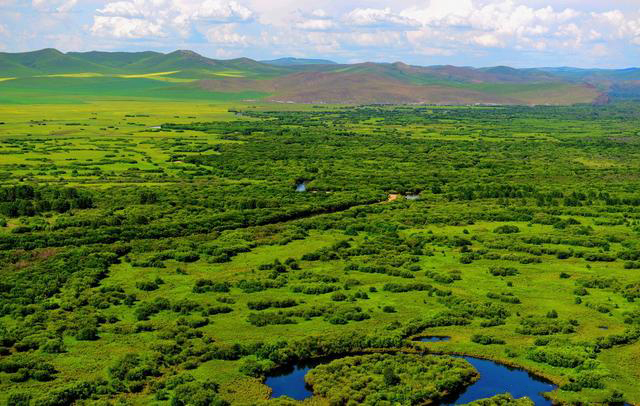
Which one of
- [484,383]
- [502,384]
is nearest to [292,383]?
[484,383]

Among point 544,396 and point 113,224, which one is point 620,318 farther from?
point 113,224

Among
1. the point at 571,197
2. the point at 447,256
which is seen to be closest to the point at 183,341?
the point at 447,256

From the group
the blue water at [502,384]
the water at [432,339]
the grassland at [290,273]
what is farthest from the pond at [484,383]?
the water at [432,339]

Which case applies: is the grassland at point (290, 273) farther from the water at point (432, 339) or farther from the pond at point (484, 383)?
the pond at point (484, 383)

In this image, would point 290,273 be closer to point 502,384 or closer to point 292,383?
point 292,383

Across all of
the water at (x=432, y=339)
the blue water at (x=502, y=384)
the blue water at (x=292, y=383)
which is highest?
the water at (x=432, y=339)

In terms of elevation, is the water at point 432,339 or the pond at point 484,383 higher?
the water at point 432,339
